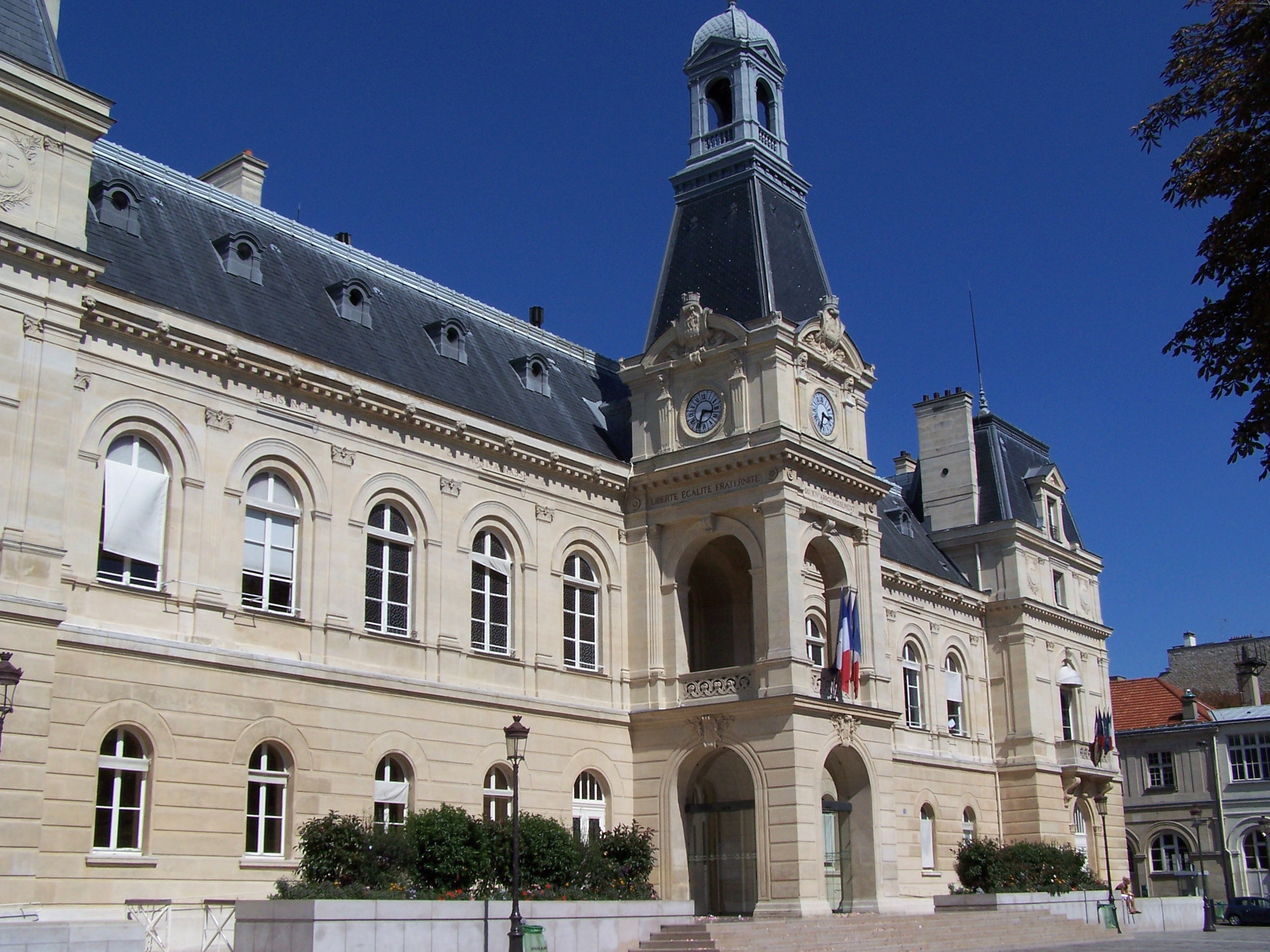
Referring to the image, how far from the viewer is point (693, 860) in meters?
34.1

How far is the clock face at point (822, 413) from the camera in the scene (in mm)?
35219

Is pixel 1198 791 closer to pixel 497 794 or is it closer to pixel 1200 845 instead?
pixel 1200 845

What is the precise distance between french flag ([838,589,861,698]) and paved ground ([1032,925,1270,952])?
7582 mm

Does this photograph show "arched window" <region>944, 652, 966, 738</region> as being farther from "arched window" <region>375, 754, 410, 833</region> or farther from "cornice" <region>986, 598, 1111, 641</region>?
"arched window" <region>375, 754, 410, 833</region>

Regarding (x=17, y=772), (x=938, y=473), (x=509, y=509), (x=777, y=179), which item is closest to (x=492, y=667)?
(x=509, y=509)

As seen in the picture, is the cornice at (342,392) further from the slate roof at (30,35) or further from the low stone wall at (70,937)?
the low stone wall at (70,937)

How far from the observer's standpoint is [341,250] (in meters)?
33.8

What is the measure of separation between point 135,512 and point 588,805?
13524 millimetres

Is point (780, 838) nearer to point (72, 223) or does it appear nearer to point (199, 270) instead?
point (199, 270)

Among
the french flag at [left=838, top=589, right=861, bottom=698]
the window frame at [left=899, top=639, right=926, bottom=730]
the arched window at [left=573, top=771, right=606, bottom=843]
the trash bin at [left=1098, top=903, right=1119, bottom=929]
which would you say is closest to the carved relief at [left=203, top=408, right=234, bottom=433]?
the arched window at [left=573, top=771, right=606, bottom=843]

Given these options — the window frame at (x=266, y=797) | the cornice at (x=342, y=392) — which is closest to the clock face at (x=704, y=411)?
the cornice at (x=342, y=392)

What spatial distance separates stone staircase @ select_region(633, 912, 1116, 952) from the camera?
26969 mm

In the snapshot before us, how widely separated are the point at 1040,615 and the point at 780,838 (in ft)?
72.6

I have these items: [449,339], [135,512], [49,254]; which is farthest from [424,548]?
[49,254]
